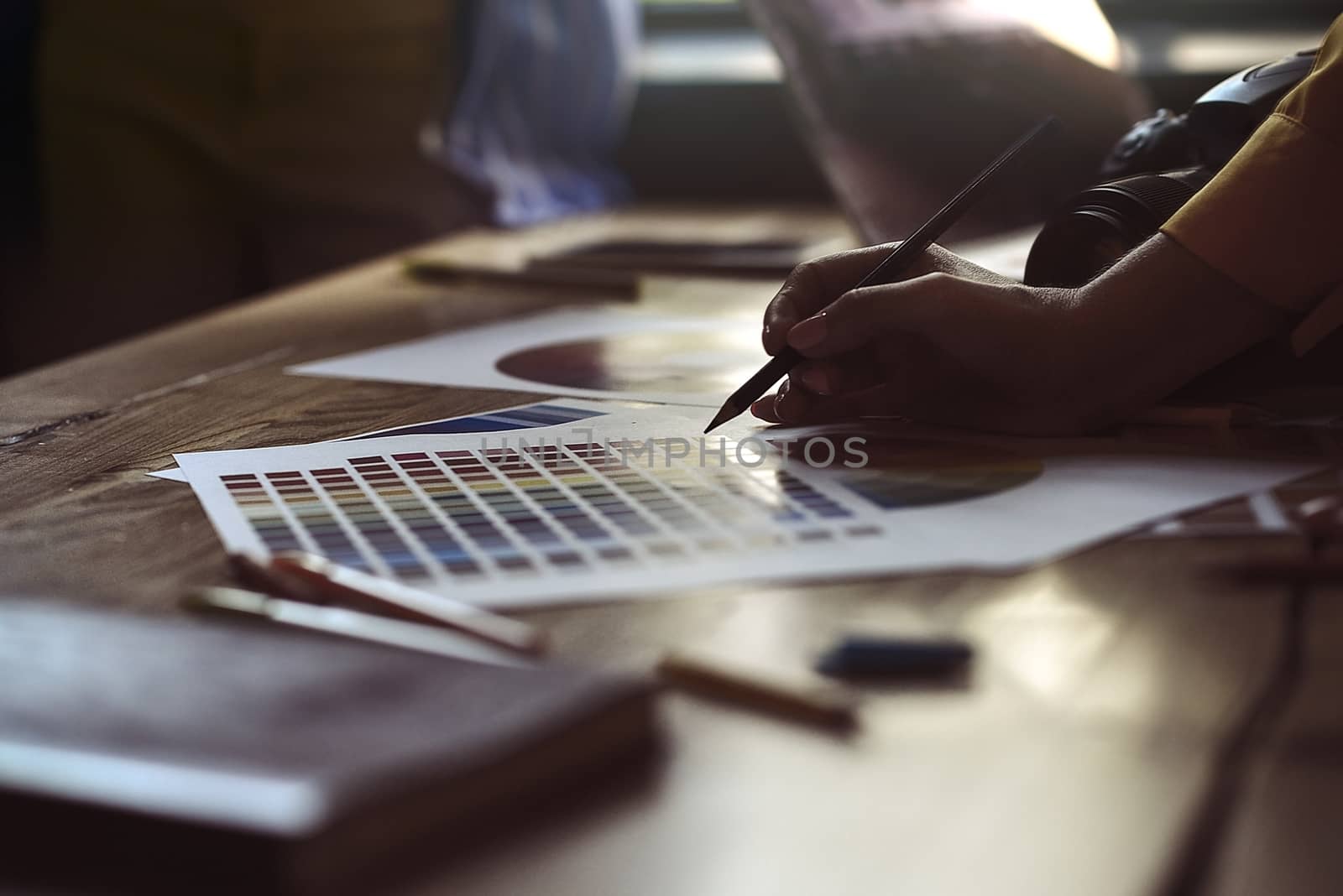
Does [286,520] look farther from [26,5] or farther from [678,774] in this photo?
[26,5]

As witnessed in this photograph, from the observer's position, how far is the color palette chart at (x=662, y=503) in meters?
0.50

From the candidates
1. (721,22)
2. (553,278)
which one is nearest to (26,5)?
(553,278)

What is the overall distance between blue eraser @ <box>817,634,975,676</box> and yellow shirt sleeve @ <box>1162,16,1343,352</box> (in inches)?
14.2

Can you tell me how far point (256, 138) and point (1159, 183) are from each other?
1.27 meters

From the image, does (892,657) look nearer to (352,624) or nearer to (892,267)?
(352,624)

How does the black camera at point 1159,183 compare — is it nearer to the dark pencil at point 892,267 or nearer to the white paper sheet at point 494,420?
the dark pencil at point 892,267

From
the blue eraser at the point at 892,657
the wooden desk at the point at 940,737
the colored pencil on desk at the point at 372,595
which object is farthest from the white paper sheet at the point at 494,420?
the blue eraser at the point at 892,657

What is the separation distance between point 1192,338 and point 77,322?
1.51 m

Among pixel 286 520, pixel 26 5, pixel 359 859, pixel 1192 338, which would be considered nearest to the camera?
pixel 359 859

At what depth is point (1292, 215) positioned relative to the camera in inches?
27.1

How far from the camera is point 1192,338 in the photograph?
0.69 meters

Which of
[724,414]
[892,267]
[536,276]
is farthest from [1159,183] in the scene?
[536,276]

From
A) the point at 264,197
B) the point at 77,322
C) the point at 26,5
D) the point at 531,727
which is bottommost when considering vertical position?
the point at 77,322

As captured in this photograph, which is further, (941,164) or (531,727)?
(941,164)
